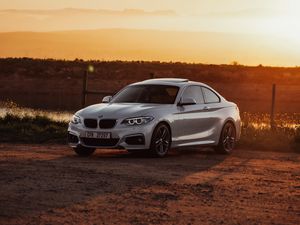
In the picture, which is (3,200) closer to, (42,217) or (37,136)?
(42,217)

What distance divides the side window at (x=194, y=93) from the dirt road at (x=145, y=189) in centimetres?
Answer: 129

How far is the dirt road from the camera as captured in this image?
9.74 metres

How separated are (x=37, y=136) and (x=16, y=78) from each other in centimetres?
5016

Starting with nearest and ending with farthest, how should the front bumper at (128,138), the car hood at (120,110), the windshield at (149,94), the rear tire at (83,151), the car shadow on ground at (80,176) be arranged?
the car shadow on ground at (80,176) → the front bumper at (128,138) → the car hood at (120,110) → the rear tire at (83,151) → the windshield at (149,94)

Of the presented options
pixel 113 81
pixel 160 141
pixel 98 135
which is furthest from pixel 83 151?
pixel 113 81

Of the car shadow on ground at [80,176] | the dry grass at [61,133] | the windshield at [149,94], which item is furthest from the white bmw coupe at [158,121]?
the dry grass at [61,133]

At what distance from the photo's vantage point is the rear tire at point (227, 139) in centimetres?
1827

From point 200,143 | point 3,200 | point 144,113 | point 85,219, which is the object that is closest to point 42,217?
point 85,219

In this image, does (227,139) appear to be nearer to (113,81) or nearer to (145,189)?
(145,189)

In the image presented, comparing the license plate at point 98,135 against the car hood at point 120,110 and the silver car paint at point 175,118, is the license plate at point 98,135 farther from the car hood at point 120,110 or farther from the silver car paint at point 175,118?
the car hood at point 120,110

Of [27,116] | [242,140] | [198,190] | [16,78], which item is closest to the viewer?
[198,190]

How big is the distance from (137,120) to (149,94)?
135cm

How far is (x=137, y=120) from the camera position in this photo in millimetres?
16297

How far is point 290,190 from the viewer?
40.5 feet
